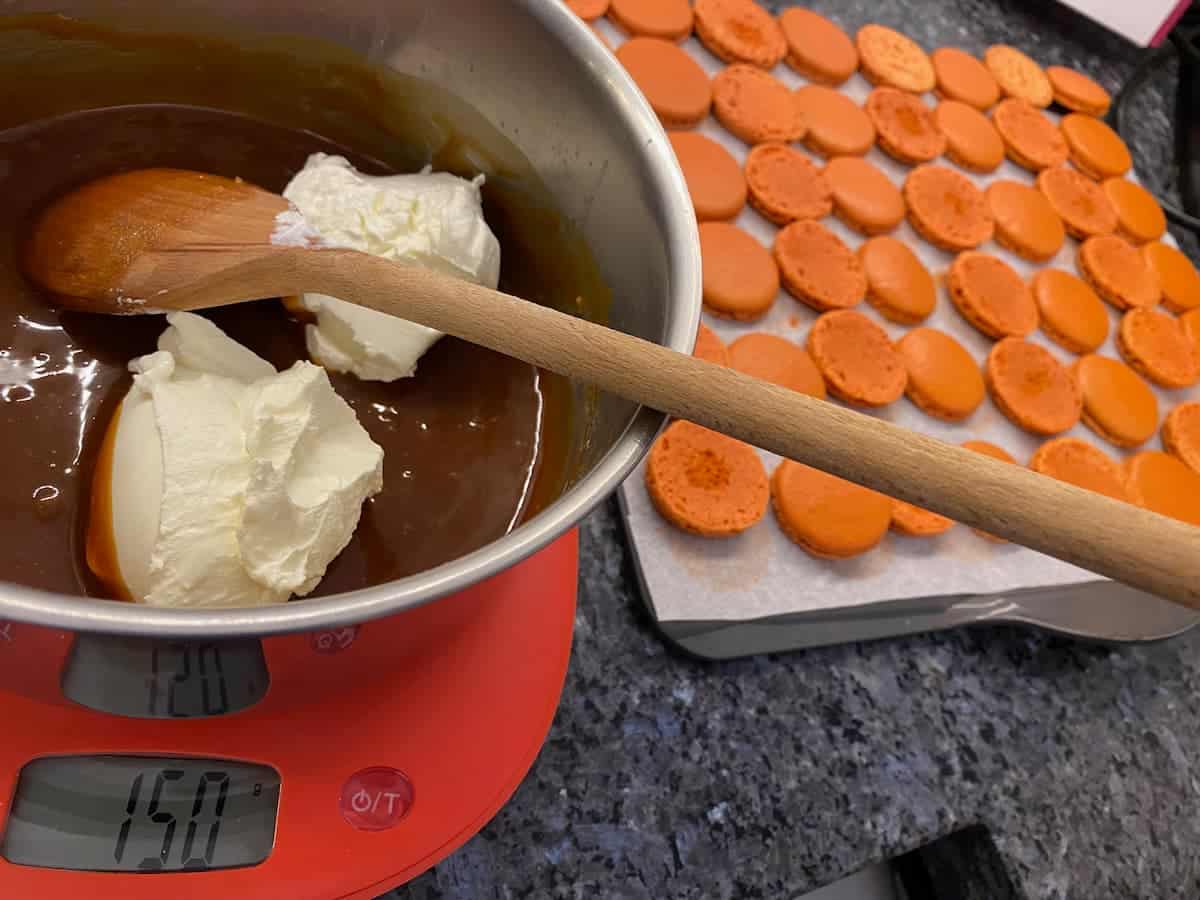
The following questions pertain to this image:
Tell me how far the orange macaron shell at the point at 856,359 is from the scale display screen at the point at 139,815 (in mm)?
781

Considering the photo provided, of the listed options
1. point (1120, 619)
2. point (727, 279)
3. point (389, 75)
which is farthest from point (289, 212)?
point (1120, 619)

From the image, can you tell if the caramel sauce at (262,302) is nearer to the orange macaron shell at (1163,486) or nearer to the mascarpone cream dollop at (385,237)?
the mascarpone cream dollop at (385,237)

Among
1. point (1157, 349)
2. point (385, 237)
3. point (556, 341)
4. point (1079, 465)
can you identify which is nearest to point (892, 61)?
point (1157, 349)

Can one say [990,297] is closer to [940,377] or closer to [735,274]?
[940,377]

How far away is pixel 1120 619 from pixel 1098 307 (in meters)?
0.56

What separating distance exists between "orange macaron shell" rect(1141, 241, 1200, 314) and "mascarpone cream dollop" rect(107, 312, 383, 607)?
1.31 meters

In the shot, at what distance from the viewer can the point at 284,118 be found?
31.3 inches

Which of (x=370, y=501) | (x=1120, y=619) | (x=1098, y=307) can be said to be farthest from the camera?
(x=1098, y=307)

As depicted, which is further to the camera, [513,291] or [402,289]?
[513,291]

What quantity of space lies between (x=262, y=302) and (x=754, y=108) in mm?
816

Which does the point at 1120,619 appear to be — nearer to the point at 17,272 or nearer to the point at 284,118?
the point at 284,118

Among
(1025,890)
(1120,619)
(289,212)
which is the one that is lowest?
(1025,890)

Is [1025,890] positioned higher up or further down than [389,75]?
further down

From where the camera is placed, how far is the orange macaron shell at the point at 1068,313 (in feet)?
4.11
